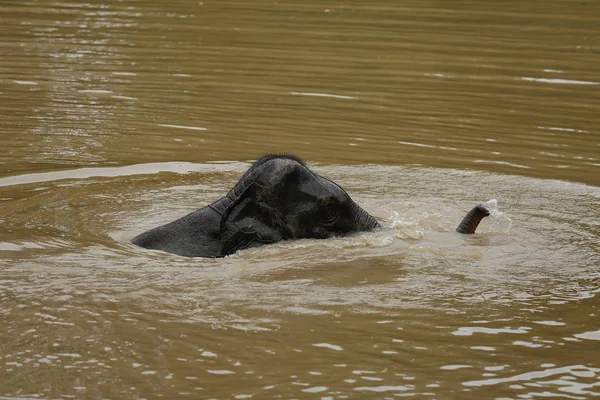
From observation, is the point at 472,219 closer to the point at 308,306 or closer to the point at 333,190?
the point at 333,190

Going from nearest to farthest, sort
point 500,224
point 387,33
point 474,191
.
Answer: point 500,224
point 474,191
point 387,33

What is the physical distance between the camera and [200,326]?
254 inches

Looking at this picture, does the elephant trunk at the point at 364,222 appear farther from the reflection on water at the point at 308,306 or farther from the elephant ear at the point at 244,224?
the elephant ear at the point at 244,224

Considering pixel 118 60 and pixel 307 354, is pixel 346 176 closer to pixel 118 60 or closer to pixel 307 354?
pixel 307 354

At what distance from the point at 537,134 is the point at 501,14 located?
8147 millimetres

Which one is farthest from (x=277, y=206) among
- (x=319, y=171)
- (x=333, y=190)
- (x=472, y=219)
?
(x=319, y=171)

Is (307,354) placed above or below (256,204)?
below

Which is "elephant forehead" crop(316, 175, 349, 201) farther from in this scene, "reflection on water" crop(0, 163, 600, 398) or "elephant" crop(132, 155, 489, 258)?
"reflection on water" crop(0, 163, 600, 398)

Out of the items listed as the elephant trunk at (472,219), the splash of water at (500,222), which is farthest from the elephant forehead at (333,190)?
the splash of water at (500,222)

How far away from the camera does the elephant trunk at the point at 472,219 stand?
8.12 meters

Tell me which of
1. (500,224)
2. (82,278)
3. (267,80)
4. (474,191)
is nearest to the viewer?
(82,278)

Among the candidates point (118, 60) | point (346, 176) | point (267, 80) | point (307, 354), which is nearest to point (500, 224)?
point (346, 176)

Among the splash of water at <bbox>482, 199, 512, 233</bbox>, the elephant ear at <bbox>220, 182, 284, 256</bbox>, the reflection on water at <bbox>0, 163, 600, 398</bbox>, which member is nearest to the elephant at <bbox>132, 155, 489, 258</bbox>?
the elephant ear at <bbox>220, 182, 284, 256</bbox>

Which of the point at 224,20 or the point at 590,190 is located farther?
the point at 224,20
